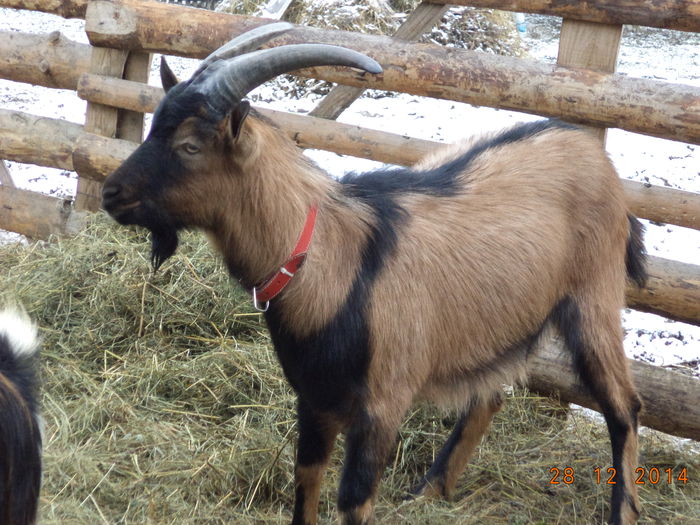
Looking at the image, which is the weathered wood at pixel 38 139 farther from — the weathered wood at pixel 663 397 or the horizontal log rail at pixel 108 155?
the weathered wood at pixel 663 397

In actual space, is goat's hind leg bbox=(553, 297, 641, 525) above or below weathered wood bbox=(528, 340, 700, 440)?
above

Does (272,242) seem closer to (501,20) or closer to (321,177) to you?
(321,177)

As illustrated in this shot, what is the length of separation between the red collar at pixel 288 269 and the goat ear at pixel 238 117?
407mm

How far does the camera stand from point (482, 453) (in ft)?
14.7

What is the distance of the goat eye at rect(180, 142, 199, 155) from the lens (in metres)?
3.01

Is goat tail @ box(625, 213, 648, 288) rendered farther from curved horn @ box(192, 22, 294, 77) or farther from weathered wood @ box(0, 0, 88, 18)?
weathered wood @ box(0, 0, 88, 18)

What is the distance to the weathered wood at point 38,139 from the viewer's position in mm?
6125

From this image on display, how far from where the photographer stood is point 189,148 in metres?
3.02

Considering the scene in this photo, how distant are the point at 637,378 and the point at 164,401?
2.34 m

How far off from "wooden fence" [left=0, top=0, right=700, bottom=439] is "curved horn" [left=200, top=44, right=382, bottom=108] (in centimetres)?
194

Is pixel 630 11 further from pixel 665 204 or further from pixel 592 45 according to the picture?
pixel 665 204

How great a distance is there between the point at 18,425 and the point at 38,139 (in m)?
4.17
